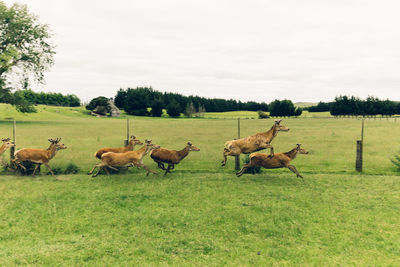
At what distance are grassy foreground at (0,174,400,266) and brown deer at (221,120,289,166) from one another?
1.26 meters

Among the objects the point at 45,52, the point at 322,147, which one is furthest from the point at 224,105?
the point at 322,147

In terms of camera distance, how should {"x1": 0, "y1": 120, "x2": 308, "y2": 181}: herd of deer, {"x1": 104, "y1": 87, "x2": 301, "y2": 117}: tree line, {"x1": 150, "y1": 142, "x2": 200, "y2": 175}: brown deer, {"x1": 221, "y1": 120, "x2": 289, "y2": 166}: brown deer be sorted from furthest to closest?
1. {"x1": 104, "y1": 87, "x2": 301, "y2": 117}: tree line
2. {"x1": 150, "y1": 142, "x2": 200, "y2": 175}: brown deer
3. {"x1": 0, "y1": 120, "x2": 308, "y2": 181}: herd of deer
4. {"x1": 221, "y1": 120, "x2": 289, "y2": 166}: brown deer

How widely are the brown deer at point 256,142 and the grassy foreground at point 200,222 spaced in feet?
4.14

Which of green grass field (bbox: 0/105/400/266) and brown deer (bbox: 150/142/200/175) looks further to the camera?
brown deer (bbox: 150/142/200/175)

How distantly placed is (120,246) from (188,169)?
667 centimetres

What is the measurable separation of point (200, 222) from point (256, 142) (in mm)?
3706

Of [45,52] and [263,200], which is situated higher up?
[45,52]

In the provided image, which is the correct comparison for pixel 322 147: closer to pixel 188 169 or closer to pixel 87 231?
pixel 188 169

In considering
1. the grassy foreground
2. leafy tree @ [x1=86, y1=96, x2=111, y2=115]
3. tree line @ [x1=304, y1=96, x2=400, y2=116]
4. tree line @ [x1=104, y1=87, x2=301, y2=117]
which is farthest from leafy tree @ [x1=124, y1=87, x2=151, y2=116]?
the grassy foreground

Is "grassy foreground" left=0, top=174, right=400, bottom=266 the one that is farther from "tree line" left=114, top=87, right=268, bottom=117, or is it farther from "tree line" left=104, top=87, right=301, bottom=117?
"tree line" left=114, top=87, right=268, bottom=117

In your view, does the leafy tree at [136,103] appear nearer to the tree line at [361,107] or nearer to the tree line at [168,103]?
the tree line at [168,103]

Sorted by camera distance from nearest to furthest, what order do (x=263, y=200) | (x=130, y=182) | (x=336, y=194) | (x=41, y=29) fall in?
(x=263, y=200) → (x=336, y=194) → (x=130, y=182) → (x=41, y=29)

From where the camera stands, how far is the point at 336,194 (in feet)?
26.6

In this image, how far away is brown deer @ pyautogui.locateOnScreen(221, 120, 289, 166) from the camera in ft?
28.1
